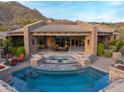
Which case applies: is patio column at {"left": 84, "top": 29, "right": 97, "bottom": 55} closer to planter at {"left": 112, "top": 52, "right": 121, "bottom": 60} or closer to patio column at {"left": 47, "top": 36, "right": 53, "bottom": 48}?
planter at {"left": 112, "top": 52, "right": 121, "bottom": 60}

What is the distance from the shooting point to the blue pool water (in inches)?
720

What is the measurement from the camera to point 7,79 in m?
19.7

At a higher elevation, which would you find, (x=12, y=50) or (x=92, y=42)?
(x=92, y=42)

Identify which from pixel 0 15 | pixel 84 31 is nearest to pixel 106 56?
pixel 84 31

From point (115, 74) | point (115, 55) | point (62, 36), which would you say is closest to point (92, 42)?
point (115, 55)

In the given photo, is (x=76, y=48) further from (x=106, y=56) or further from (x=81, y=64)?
(x=81, y=64)

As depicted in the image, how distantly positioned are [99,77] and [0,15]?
98.5 m

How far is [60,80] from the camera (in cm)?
2094

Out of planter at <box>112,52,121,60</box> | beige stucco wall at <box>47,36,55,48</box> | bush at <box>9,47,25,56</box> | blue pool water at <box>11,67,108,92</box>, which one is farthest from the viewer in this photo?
beige stucco wall at <box>47,36,55,48</box>

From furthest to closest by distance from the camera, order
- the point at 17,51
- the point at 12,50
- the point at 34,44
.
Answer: the point at 34,44 < the point at 12,50 < the point at 17,51

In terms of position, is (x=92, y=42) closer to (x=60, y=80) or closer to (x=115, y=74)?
(x=60, y=80)

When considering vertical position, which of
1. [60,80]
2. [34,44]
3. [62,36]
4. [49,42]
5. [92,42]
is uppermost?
[62,36]

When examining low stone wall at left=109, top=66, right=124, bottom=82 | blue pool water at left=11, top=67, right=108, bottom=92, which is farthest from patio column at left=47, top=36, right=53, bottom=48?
low stone wall at left=109, top=66, right=124, bottom=82

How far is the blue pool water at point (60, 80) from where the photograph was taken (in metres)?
18.3
